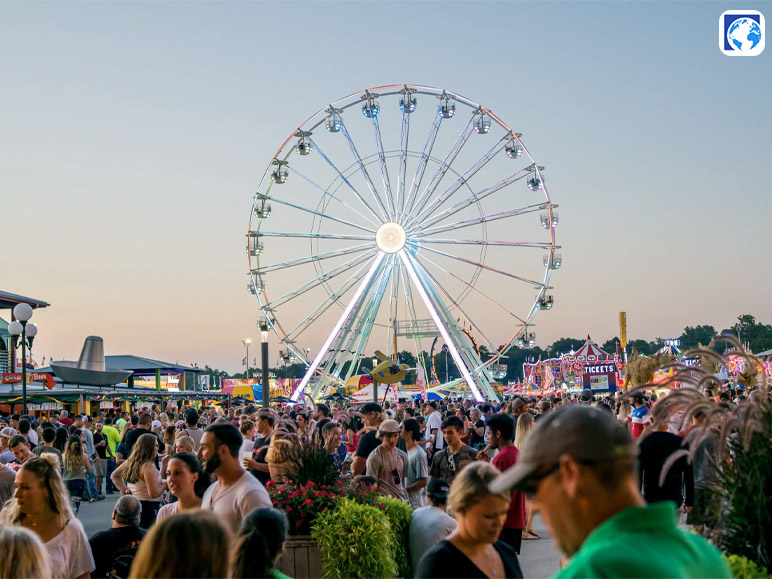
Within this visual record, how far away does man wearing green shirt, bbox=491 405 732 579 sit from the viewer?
6.08 feet

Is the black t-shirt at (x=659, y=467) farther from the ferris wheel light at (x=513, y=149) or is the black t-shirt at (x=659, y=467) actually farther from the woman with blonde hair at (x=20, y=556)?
the ferris wheel light at (x=513, y=149)

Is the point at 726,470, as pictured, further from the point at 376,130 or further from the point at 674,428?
the point at 376,130

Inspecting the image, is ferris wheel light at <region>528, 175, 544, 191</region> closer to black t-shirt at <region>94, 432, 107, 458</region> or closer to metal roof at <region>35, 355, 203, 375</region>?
black t-shirt at <region>94, 432, 107, 458</region>

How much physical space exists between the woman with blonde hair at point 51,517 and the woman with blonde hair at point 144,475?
326cm

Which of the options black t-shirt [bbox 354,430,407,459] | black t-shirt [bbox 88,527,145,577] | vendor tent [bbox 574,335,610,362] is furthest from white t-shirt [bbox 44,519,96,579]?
vendor tent [bbox 574,335,610,362]

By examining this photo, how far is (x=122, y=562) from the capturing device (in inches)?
251

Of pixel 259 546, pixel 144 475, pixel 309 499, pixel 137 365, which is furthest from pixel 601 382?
pixel 137 365

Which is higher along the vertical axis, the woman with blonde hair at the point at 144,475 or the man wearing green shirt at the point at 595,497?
the man wearing green shirt at the point at 595,497

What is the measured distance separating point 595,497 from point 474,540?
232 cm

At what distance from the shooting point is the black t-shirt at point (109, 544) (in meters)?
6.57

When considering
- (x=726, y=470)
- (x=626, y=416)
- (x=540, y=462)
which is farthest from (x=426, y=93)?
(x=540, y=462)

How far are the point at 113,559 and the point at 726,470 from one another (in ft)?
14.8

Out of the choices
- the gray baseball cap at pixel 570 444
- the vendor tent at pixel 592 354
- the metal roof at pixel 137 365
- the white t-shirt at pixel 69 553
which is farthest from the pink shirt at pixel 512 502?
the metal roof at pixel 137 365

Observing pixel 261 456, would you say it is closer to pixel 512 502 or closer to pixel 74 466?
pixel 512 502
